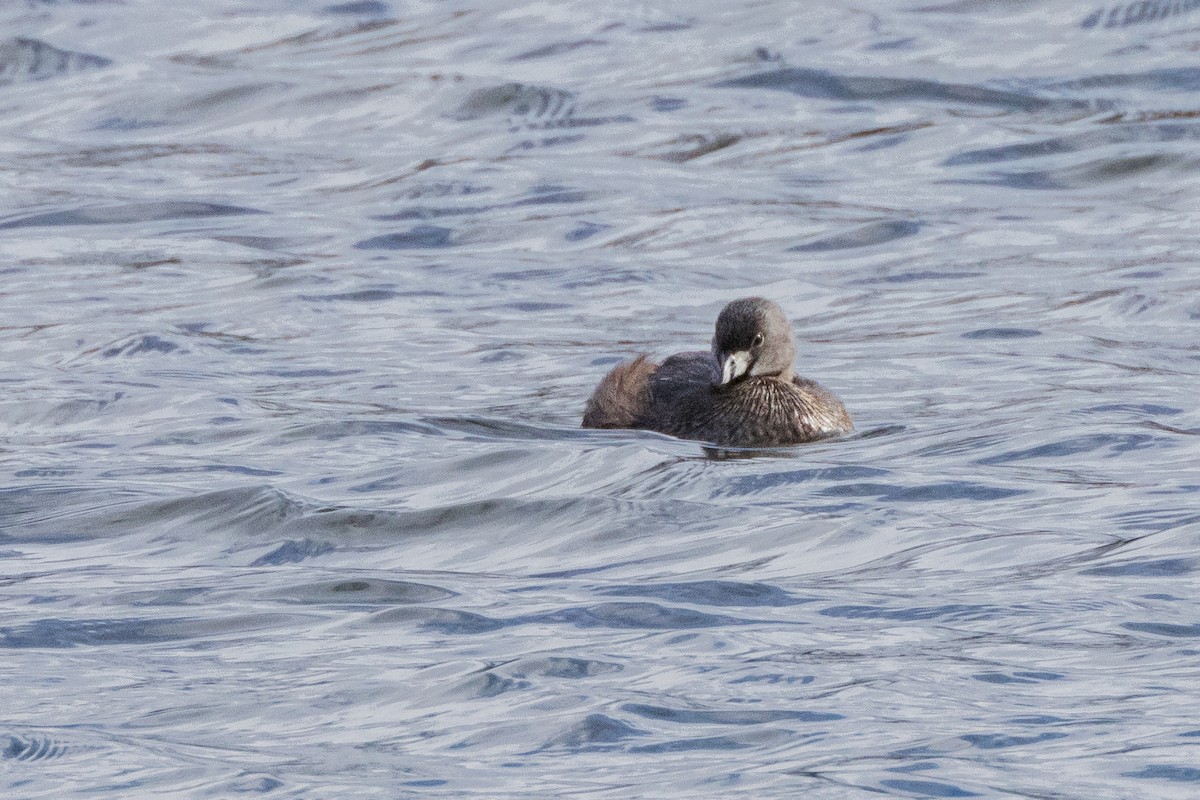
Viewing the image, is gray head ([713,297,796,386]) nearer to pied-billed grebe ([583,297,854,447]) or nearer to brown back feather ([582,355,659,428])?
pied-billed grebe ([583,297,854,447])

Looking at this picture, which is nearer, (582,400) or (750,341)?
(750,341)

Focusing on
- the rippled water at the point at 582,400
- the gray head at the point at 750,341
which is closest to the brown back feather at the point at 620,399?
the rippled water at the point at 582,400

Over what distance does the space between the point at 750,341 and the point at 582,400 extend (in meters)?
0.89

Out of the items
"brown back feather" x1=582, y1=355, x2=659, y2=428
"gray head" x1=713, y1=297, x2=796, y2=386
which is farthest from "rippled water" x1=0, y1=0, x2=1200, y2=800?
"gray head" x1=713, y1=297, x2=796, y2=386

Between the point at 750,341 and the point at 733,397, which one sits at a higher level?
the point at 750,341

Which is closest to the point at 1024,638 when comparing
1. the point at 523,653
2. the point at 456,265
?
the point at 523,653

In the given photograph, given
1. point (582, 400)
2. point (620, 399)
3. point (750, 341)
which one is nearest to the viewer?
point (620, 399)

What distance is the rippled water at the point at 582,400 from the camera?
19.0 feet

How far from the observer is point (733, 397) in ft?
31.9

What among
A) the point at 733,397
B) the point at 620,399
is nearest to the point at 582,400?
the point at 620,399

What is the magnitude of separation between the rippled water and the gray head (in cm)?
43

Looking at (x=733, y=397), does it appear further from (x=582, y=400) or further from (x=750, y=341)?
(x=582, y=400)

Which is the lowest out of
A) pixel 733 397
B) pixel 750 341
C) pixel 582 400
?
pixel 582 400

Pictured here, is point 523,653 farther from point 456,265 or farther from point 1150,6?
point 1150,6
